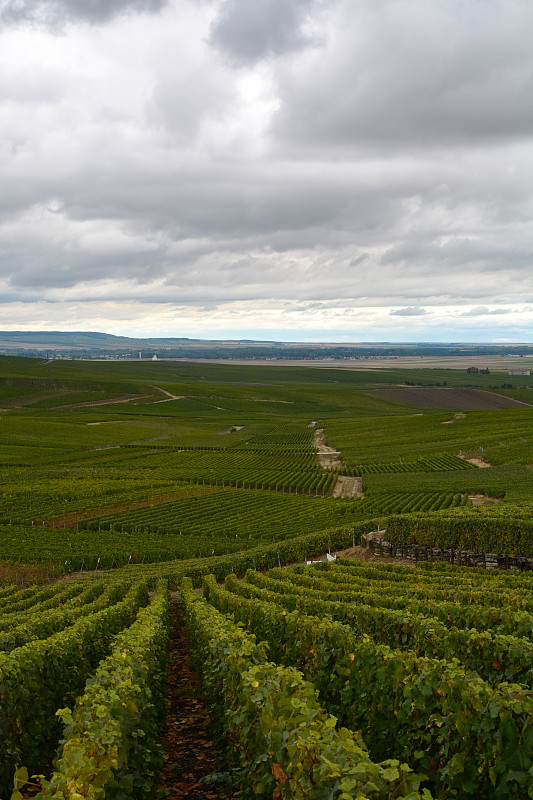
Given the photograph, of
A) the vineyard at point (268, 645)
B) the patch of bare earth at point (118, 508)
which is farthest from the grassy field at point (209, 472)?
the vineyard at point (268, 645)

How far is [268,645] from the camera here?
13531 mm

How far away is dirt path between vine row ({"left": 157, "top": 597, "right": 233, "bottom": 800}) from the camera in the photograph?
10953 millimetres

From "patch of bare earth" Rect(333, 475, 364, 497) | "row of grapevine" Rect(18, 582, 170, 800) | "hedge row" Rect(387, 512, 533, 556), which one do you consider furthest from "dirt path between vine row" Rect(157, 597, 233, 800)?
"patch of bare earth" Rect(333, 475, 364, 497)

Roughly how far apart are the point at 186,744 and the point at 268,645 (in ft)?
10.2

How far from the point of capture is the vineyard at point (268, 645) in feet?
27.0

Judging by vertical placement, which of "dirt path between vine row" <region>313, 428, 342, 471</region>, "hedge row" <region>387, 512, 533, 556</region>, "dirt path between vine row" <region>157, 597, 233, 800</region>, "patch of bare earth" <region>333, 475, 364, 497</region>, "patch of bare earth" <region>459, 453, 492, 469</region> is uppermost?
"dirt path between vine row" <region>157, 597, 233, 800</region>

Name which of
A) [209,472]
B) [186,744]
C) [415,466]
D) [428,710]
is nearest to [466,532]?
[186,744]

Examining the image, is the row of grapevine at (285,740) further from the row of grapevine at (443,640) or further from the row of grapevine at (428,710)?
the row of grapevine at (443,640)

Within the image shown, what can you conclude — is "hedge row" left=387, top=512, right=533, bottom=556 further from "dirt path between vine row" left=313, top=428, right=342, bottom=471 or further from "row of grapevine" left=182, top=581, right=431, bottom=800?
"dirt path between vine row" left=313, top=428, right=342, bottom=471

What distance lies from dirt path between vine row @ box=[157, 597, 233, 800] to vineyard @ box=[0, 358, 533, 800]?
90mm

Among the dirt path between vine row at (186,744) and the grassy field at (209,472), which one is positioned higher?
the dirt path between vine row at (186,744)

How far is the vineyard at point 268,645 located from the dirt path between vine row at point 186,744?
0.30ft

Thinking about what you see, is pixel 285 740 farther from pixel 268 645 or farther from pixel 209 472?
pixel 209 472

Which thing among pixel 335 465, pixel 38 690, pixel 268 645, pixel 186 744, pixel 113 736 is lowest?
pixel 335 465
